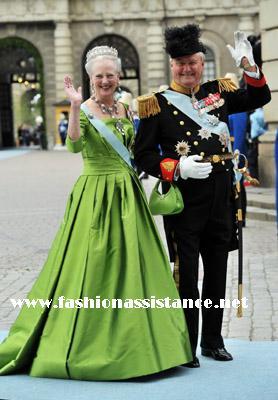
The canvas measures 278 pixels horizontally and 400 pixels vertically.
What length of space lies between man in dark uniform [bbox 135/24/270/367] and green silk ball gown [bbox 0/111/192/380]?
0.42ft

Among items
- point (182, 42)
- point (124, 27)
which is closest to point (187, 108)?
point (182, 42)

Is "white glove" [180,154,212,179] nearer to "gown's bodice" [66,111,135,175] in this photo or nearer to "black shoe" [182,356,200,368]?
"gown's bodice" [66,111,135,175]

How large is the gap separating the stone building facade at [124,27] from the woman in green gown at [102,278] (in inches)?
1420

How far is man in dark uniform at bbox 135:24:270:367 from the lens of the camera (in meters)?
5.12

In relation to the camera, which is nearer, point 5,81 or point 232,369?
point 232,369

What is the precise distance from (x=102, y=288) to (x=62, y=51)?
37446 mm

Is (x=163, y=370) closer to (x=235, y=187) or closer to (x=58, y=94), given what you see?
(x=235, y=187)

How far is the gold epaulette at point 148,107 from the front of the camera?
5164mm

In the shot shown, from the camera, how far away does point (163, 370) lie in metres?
5.05

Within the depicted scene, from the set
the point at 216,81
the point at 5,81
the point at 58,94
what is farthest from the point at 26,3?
the point at 216,81

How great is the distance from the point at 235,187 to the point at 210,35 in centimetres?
3655

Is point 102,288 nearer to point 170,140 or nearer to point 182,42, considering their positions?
point 170,140

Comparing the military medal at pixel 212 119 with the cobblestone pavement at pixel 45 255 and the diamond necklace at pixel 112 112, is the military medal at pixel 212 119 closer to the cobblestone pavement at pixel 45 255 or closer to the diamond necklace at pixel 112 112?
the diamond necklace at pixel 112 112

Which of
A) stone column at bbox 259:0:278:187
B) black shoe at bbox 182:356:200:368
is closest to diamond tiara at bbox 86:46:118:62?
black shoe at bbox 182:356:200:368
